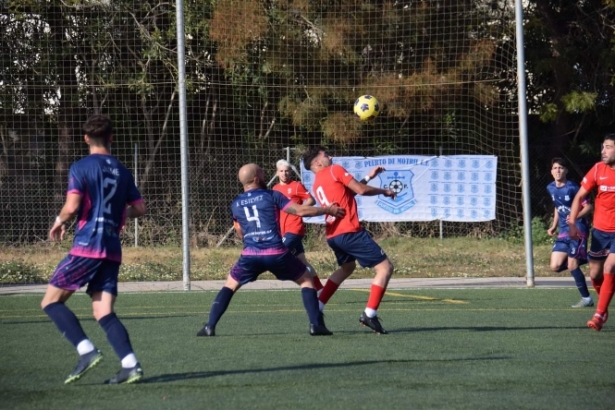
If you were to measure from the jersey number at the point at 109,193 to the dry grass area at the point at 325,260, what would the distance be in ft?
36.8

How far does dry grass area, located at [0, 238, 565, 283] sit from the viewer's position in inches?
727

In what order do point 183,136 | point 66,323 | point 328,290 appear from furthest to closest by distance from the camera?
point 183,136, point 328,290, point 66,323

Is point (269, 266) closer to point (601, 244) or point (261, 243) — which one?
point (261, 243)

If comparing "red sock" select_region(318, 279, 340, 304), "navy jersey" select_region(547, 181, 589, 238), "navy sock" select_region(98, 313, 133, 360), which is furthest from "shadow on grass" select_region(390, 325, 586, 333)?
"navy sock" select_region(98, 313, 133, 360)

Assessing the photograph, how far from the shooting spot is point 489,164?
2102 cm

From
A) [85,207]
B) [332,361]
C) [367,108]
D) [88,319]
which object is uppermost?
[367,108]

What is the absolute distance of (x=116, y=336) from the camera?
22.2ft

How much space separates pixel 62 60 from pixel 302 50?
4.78 metres

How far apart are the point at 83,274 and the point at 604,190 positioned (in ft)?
18.8

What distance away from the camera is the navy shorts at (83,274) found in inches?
268

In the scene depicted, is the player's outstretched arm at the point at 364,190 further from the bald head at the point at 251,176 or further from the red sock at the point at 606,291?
the red sock at the point at 606,291

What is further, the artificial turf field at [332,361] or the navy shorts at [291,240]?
the navy shorts at [291,240]

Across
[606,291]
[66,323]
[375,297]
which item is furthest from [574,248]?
[66,323]

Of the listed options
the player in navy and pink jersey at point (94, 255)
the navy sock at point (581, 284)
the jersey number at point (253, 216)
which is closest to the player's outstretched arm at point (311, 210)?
the jersey number at point (253, 216)
